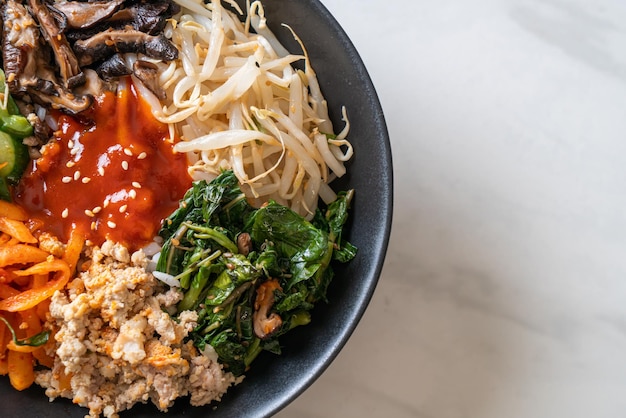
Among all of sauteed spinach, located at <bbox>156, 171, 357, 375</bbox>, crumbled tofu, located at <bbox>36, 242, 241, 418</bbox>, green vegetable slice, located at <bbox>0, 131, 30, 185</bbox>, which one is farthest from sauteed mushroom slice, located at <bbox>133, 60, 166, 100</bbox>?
crumbled tofu, located at <bbox>36, 242, 241, 418</bbox>

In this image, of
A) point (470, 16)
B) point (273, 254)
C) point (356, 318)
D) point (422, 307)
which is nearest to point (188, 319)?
point (273, 254)

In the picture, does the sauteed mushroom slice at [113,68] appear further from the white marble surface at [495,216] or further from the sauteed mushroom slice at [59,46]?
the white marble surface at [495,216]

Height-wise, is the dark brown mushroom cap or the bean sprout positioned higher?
the bean sprout

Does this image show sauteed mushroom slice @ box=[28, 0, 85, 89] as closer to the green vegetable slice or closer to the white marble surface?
the green vegetable slice

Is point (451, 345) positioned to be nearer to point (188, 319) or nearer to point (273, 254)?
point (273, 254)

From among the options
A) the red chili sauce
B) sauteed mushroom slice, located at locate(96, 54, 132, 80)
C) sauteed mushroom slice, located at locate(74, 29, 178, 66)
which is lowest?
the red chili sauce
